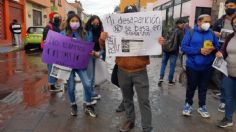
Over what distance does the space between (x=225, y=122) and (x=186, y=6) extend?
21178 millimetres

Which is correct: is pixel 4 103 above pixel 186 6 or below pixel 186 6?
below

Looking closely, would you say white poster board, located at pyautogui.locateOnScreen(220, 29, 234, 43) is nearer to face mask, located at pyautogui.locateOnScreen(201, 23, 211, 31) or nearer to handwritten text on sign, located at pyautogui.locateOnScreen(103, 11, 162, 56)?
face mask, located at pyautogui.locateOnScreen(201, 23, 211, 31)

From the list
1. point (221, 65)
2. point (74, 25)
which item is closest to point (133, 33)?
point (74, 25)

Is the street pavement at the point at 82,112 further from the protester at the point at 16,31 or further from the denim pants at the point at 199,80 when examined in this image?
the protester at the point at 16,31

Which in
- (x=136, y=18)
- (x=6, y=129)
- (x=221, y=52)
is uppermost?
(x=136, y=18)

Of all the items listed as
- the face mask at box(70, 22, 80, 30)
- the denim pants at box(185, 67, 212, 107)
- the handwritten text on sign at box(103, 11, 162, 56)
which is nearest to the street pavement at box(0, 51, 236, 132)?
the denim pants at box(185, 67, 212, 107)

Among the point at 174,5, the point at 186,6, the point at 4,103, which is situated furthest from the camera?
the point at 174,5

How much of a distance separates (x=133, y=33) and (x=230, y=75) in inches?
67.6

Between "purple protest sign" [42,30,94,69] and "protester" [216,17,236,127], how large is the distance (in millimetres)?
2141

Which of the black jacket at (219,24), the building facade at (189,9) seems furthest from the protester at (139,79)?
the building facade at (189,9)

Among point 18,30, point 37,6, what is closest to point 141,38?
point 18,30

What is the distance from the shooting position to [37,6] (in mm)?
36625

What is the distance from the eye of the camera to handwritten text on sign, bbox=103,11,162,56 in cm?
448

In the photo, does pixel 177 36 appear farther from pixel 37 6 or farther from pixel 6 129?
pixel 37 6
